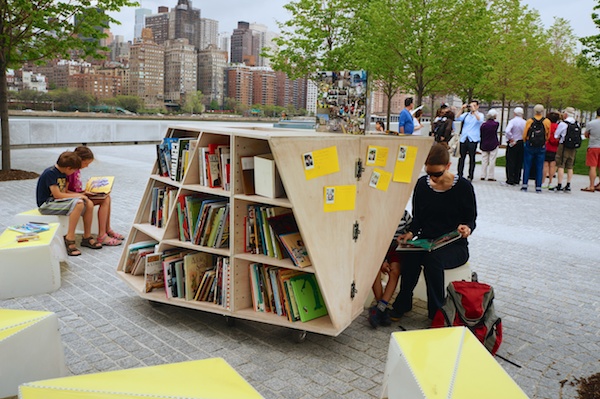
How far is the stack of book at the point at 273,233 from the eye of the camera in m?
3.99

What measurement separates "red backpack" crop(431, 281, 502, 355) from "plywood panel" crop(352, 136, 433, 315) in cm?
65

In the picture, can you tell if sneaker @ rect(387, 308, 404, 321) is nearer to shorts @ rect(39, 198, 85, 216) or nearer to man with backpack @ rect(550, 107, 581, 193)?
shorts @ rect(39, 198, 85, 216)

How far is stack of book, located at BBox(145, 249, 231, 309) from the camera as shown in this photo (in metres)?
4.30

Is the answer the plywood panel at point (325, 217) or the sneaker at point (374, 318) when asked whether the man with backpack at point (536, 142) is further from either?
the plywood panel at point (325, 217)

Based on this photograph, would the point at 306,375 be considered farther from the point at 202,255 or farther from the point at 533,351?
the point at 533,351

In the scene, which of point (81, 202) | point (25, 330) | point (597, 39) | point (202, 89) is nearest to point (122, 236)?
point (81, 202)

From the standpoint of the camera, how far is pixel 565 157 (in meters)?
13.1

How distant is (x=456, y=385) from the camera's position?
2.58 m

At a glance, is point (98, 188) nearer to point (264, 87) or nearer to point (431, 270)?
point (431, 270)

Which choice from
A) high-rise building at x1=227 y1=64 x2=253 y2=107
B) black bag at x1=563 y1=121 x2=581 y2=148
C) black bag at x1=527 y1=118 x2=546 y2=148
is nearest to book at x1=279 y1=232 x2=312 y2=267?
black bag at x1=527 y1=118 x2=546 y2=148

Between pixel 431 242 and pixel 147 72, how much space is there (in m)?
39.3

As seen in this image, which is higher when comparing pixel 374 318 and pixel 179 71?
pixel 179 71

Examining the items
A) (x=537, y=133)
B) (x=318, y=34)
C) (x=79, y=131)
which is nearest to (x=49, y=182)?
(x=537, y=133)

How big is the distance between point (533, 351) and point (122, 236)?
5278 millimetres
